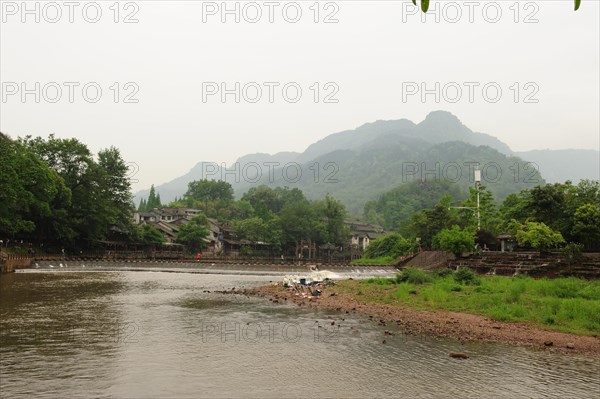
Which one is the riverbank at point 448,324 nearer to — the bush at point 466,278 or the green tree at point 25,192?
the bush at point 466,278

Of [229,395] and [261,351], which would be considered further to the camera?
[261,351]

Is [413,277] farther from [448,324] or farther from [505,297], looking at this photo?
[448,324]

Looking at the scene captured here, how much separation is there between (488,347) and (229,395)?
941cm

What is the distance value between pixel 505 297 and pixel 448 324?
5722mm

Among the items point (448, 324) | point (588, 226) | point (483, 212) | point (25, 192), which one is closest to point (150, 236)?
point (25, 192)

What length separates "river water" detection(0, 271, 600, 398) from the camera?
10523 millimetres

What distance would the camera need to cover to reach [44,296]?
87.3 ft

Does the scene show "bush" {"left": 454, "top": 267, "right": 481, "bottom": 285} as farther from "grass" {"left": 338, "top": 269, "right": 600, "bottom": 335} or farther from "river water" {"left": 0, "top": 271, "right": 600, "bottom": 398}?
"river water" {"left": 0, "top": 271, "right": 600, "bottom": 398}

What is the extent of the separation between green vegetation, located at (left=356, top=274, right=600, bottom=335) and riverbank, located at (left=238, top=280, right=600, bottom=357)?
584 mm

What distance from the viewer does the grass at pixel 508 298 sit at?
60.0 feet

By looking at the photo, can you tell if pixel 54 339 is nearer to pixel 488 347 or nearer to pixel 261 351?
pixel 261 351

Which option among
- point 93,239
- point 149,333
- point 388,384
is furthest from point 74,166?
point 388,384

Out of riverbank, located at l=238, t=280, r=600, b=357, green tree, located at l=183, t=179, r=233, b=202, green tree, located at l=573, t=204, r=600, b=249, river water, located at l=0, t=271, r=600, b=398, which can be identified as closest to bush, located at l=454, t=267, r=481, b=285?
riverbank, located at l=238, t=280, r=600, b=357

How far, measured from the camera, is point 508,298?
22.3 m
